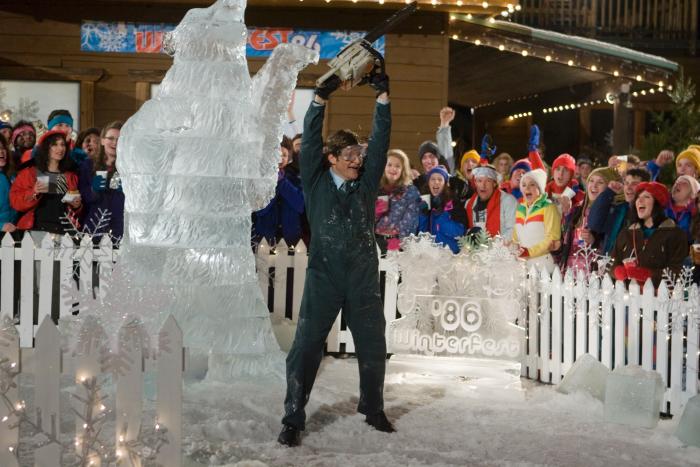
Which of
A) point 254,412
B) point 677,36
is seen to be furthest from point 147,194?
point 677,36

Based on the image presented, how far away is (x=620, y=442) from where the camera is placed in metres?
6.26

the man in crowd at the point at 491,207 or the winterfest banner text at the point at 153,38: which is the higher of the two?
the winterfest banner text at the point at 153,38

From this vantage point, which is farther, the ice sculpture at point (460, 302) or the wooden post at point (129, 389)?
the ice sculpture at point (460, 302)

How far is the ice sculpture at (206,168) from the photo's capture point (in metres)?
7.23

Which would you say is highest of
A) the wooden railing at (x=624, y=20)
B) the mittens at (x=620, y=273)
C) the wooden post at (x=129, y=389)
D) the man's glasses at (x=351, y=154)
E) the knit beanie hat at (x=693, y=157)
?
the wooden railing at (x=624, y=20)

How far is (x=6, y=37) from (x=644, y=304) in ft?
33.7

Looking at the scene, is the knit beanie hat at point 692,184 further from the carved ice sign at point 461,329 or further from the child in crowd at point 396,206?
the child in crowd at point 396,206

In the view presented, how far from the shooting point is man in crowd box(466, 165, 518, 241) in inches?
396

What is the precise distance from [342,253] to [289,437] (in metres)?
1.17

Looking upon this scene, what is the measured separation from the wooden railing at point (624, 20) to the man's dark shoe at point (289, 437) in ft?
60.4

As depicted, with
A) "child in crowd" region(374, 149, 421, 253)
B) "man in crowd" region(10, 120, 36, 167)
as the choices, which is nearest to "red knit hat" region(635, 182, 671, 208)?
"child in crowd" region(374, 149, 421, 253)

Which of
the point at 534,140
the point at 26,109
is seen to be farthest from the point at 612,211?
the point at 26,109

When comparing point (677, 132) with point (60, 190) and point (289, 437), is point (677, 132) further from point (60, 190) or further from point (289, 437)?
point (289, 437)

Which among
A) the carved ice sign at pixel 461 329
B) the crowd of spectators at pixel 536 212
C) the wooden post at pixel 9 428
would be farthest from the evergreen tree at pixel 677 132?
the wooden post at pixel 9 428
